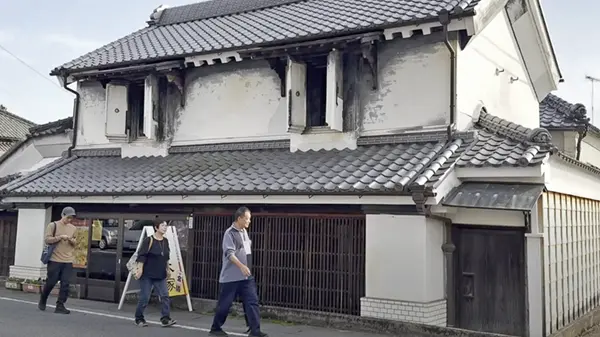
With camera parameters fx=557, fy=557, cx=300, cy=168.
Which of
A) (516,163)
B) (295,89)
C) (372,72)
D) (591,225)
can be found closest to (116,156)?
(295,89)

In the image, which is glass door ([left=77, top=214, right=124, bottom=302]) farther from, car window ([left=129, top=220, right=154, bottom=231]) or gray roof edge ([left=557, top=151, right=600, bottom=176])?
gray roof edge ([left=557, top=151, right=600, bottom=176])

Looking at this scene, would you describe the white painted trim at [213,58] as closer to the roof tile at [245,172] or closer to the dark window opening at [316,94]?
the dark window opening at [316,94]

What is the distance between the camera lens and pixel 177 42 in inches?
597

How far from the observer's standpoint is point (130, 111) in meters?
15.0

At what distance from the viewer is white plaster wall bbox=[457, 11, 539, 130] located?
11.5 meters

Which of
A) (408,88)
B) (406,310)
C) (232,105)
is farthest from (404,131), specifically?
(232,105)

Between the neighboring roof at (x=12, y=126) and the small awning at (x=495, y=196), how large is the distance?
31.7 m

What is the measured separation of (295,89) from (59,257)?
594 centimetres

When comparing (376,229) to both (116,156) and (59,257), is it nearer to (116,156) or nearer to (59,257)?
(59,257)

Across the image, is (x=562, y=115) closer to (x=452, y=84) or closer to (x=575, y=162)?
(x=575, y=162)

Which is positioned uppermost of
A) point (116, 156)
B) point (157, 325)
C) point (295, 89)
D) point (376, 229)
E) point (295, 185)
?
point (295, 89)

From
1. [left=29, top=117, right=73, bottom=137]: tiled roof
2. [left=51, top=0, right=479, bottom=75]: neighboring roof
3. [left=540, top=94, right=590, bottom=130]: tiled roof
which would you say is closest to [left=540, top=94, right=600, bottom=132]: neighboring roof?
[left=540, top=94, right=590, bottom=130]: tiled roof

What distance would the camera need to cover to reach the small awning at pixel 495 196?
8.91 meters

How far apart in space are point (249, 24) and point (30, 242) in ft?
26.6
